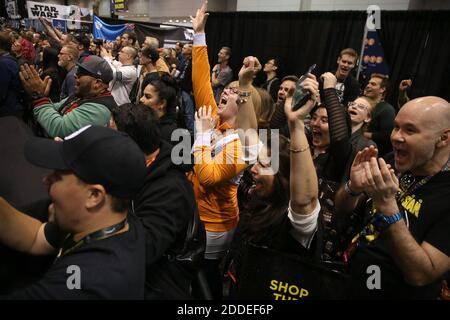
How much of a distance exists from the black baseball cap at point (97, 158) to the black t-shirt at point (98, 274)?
7.1 inches

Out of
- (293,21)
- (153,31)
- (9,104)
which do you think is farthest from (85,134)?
(153,31)

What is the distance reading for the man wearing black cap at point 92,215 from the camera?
36.3 inches

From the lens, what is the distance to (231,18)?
7.10 meters

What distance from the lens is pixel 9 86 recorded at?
3.34m

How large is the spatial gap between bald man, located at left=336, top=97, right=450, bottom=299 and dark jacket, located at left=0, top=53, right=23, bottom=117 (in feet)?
11.5

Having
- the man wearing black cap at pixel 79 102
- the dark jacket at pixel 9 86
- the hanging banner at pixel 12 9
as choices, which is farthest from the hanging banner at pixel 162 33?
the hanging banner at pixel 12 9

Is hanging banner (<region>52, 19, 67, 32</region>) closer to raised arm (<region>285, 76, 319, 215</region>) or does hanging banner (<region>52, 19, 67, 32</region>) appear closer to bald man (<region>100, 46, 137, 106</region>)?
bald man (<region>100, 46, 137, 106</region>)

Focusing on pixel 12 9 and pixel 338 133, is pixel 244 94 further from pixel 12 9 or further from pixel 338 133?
pixel 12 9

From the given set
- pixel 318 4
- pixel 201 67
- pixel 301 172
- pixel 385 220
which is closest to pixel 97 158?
pixel 301 172

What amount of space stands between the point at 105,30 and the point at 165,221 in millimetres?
9307

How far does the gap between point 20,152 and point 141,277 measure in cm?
77
